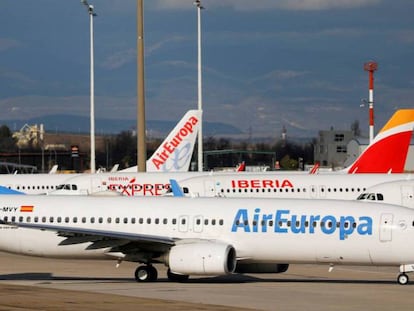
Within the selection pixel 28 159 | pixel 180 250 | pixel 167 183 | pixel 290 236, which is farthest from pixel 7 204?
pixel 28 159

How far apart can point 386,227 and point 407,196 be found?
16.6 meters

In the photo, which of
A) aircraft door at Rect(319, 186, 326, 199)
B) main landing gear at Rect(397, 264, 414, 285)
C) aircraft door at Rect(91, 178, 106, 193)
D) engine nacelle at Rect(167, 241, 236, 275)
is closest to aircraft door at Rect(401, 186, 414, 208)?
aircraft door at Rect(319, 186, 326, 199)

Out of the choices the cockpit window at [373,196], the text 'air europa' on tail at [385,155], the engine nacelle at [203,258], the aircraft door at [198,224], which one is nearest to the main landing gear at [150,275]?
the engine nacelle at [203,258]

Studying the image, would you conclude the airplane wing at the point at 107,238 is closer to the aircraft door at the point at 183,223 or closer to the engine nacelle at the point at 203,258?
the aircraft door at the point at 183,223

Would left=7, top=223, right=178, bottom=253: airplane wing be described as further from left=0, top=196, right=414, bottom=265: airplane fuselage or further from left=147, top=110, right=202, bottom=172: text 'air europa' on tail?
left=147, top=110, right=202, bottom=172: text 'air europa' on tail

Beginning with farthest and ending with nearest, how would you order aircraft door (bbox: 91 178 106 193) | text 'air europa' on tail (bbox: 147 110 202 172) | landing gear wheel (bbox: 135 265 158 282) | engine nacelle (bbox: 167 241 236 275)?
1. text 'air europa' on tail (bbox: 147 110 202 172)
2. aircraft door (bbox: 91 178 106 193)
3. landing gear wheel (bbox: 135 265 158 282)
4. engine nacelle (bbox: 167 241 236 275)

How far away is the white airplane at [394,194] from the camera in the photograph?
50188mm

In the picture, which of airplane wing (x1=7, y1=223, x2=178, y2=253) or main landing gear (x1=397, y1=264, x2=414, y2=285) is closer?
main landing gear (x1=397, y1=264, x2=414, y2=285)

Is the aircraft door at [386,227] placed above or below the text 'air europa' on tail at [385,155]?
below

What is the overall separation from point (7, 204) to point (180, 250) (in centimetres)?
662

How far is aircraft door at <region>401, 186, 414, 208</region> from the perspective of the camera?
50188 mm

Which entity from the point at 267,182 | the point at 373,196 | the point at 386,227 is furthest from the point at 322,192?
the point at 386,227

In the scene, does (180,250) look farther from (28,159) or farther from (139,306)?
(28,159)

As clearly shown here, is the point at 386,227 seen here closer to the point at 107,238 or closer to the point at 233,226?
the point at 233,226
